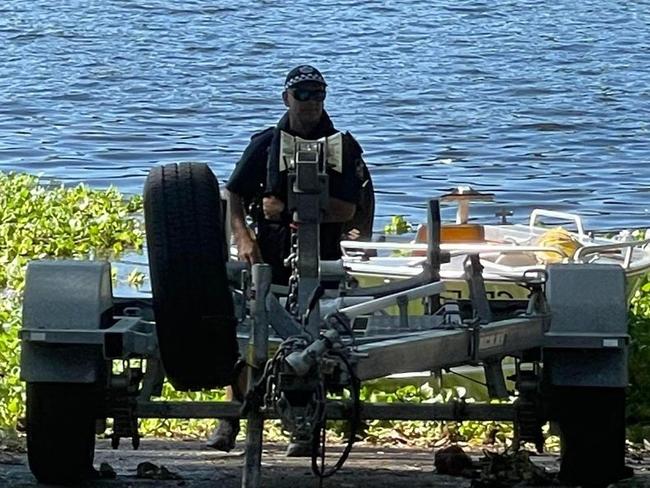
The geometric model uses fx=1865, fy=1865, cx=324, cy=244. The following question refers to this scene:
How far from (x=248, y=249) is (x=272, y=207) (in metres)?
0.24

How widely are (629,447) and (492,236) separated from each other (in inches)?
120

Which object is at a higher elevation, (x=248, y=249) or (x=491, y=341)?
(x=248, y=249)

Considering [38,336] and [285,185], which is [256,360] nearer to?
[38,336]

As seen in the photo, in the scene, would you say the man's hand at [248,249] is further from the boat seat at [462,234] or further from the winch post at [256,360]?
the winch post at [256,360]

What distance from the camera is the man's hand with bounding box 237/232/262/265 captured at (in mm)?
9141

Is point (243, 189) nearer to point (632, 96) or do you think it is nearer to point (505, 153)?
point (505, 153)

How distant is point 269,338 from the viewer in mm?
6949

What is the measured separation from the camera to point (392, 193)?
833 inches

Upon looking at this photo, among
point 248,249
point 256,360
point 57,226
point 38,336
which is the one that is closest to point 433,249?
point 248,249

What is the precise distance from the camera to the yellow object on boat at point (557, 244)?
1088 centimetres

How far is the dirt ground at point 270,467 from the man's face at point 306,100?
64.3 inches

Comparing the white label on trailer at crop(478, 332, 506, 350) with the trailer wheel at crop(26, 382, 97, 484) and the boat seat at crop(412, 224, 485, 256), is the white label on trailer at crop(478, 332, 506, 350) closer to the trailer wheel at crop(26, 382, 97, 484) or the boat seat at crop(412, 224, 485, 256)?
the trailer wheel at crop(26, 382, 97, 484)

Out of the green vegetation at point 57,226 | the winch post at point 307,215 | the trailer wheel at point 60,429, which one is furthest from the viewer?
the green vegetation at point 57,226

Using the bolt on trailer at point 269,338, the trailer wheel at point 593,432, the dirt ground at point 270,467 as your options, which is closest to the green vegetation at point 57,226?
the dirt ground at point 270,467
